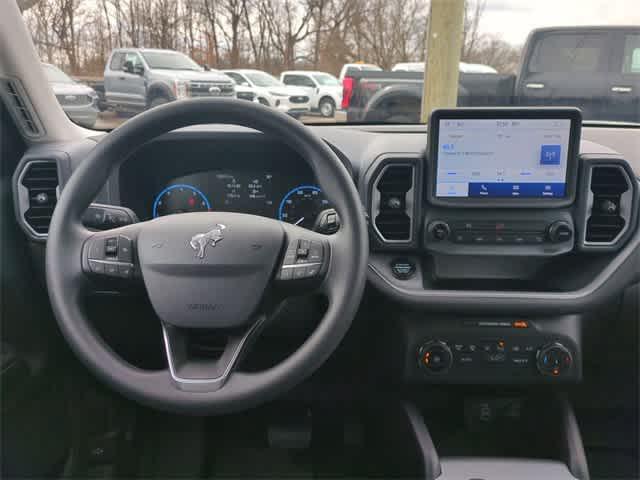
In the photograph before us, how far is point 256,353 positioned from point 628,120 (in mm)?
1771

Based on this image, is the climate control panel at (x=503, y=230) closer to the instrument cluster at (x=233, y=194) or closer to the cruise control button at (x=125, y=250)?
the instrument cluster at (x=233, y=194)

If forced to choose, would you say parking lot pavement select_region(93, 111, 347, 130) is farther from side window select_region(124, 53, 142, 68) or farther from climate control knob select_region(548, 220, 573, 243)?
climate control knob select_region(548, 220, 573, 243)

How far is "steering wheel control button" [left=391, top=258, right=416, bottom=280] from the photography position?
1875 mm

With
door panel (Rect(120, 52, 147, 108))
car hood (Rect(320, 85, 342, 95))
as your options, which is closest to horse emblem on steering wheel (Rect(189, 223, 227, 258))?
door panel (Rect(120, 52, 147, 108))

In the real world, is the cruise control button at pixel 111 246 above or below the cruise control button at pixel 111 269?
above

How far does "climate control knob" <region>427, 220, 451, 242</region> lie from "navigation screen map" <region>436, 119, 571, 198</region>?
9cm

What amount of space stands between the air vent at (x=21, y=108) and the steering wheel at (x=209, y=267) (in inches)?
28.0

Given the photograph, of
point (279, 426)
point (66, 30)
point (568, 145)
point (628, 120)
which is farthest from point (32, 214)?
point (628, 120)

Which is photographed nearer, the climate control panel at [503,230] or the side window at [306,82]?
the climate control panel at [503,230]

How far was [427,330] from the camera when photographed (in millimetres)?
1826

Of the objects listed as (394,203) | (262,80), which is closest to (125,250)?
(394,203)

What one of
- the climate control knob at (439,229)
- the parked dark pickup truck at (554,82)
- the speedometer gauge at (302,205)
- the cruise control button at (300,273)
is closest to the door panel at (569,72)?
the parked dark pickup truck at (554,82)

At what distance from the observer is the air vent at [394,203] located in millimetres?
1807

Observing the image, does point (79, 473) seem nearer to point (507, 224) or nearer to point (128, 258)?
point (128, 258)
